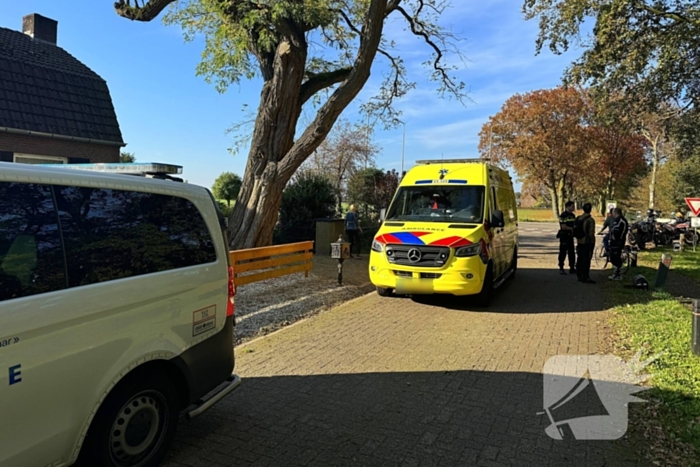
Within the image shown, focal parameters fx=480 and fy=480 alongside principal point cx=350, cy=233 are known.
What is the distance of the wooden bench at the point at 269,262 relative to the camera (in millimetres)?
8367

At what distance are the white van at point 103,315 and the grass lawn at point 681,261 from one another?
12664 mm

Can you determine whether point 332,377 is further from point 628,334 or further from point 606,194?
point 606,194

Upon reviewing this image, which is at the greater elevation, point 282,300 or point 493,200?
point 493,200

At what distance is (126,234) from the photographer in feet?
9.79

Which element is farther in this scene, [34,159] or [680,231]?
[680,231]

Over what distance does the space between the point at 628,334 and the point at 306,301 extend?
5.05 meters

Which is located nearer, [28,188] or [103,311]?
[28,188]

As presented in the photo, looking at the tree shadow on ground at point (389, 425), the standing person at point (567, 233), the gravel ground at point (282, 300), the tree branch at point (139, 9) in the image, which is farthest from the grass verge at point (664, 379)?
the tree branch at point (139, 9)

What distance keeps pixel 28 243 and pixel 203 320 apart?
1.33 m

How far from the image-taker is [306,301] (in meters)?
8.64

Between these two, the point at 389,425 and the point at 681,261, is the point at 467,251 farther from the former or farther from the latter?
the point at 681,261

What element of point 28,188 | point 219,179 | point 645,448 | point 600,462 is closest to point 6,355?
point 28,188

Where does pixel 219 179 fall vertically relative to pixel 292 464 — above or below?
above

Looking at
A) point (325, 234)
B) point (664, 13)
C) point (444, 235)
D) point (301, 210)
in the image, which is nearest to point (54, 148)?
point (301, 210)
